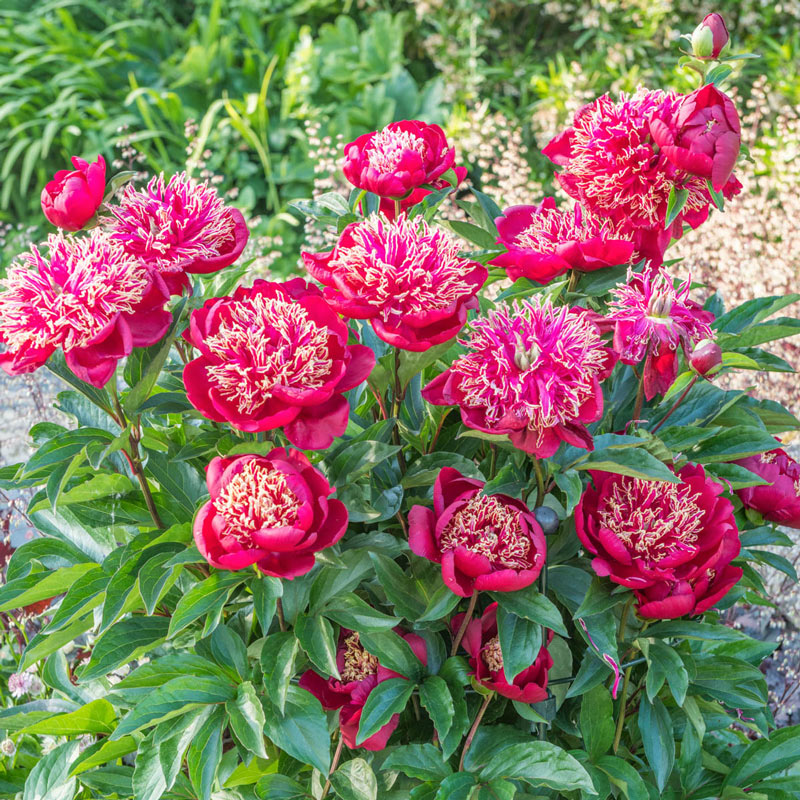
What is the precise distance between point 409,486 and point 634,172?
35cm

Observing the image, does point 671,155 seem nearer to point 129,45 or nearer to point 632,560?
point 632,560

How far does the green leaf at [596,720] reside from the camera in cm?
82

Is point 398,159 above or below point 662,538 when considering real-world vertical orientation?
above

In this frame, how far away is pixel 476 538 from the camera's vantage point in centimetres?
72

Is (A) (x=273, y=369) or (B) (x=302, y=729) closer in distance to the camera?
(A) (x=273, y=369)

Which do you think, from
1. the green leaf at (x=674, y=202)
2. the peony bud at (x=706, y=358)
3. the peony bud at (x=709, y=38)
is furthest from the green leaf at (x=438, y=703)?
the peony bud at (x=709, y=38)

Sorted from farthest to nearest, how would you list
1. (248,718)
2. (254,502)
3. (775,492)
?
(775,492) → (248,718) → (254,502)

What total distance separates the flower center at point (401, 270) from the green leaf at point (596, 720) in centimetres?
40

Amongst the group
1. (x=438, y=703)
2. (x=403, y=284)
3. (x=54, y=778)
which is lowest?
(x=54, y=778)

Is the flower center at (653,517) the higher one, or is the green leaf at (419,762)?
the flower center at (653,517)

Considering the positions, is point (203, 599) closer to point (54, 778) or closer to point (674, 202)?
point (54, 778)

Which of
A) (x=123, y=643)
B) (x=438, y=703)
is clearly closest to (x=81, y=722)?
(x=123, y=643)

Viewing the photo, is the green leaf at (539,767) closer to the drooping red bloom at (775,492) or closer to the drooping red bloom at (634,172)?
the drooping red bloom at (775,492)

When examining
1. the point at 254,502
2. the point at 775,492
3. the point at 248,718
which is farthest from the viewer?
the point at 775,492
